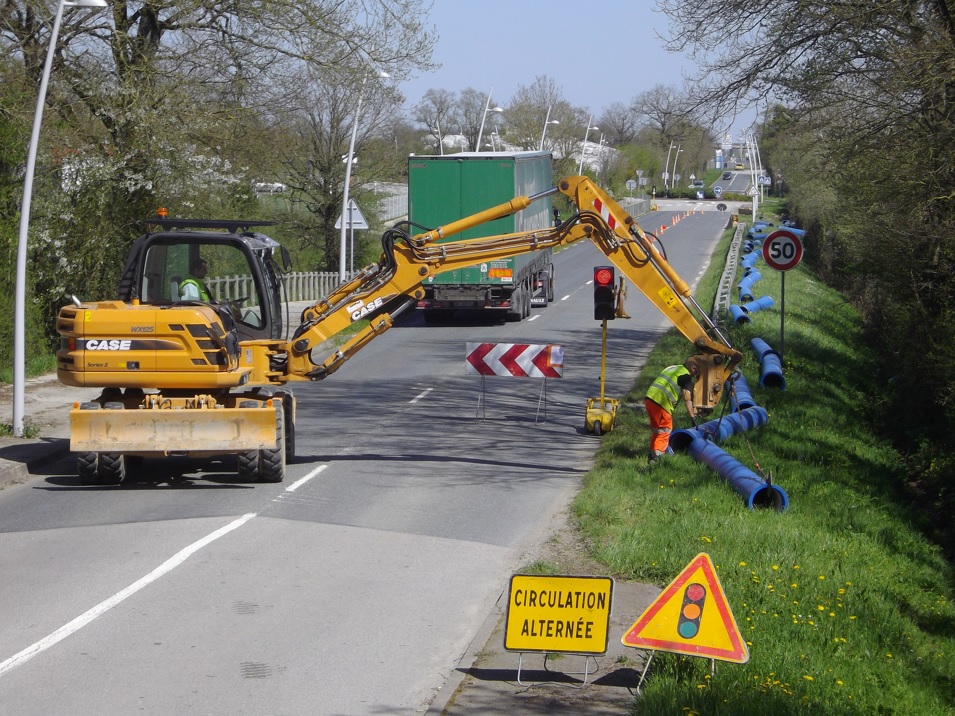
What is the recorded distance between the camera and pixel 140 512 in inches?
448

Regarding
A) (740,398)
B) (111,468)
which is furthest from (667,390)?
(111,468)

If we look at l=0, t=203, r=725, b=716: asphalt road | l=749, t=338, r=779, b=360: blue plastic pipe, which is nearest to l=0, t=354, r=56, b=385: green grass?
l=0, t=203, r=725, b=716: asphalt road

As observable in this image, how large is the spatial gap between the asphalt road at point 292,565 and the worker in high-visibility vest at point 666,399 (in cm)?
111

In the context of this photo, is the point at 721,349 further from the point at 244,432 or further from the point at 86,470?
the point at 86,470

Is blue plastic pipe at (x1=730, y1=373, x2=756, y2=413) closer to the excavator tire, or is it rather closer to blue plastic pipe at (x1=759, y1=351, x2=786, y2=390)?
blue plastic pipe at (x1=759, y1=351, x2=786, y2=390)

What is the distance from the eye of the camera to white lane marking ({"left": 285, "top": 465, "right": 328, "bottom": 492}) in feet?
41.0

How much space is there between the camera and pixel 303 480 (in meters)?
12.9

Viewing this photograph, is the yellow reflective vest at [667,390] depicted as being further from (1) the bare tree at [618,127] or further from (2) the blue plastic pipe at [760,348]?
(1) the bare tree at [618,127]

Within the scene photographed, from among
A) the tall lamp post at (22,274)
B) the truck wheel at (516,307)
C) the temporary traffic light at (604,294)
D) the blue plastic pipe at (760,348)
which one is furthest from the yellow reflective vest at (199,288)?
the truck wheel at (516,307)

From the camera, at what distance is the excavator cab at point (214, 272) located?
1280 centimetres

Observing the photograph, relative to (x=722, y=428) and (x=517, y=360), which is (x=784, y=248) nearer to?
(x=517, y=360)

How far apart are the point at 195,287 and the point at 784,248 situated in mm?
10177

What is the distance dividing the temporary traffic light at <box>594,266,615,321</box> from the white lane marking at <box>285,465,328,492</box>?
4.28 metres

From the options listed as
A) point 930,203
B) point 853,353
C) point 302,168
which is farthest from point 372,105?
point 930,203
